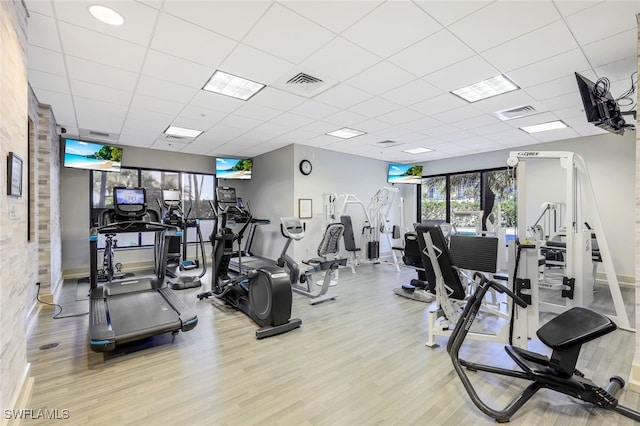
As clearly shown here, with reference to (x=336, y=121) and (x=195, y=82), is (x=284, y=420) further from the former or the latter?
(x=336, y=121)

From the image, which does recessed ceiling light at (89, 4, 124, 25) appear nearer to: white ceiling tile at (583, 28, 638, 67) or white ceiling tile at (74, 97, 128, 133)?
white ceiling tile at (74, 97, 128, 133)

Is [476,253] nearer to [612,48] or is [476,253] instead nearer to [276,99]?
[612,48]

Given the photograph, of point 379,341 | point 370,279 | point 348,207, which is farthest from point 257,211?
point 379,341

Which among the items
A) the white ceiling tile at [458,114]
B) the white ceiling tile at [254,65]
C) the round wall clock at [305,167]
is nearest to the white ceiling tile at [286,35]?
the white ceiling tile at [254,65]

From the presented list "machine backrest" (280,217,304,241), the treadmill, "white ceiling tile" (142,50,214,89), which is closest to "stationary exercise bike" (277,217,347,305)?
"machine backrest" (280,217,304,241)

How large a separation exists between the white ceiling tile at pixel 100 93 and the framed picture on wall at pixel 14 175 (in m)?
2.13

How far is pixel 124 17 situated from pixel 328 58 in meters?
1.82

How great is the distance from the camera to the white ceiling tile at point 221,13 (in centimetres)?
229

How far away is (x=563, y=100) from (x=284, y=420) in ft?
17.3

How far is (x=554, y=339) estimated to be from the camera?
222 cm

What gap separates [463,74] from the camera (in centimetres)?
343

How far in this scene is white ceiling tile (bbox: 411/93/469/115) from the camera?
164 inches

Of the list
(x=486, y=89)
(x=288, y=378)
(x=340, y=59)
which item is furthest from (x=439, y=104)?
(x=288, y=378)

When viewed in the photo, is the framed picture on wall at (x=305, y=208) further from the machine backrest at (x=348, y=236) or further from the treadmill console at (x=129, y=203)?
the treadmill console at (x=129, y=203)
